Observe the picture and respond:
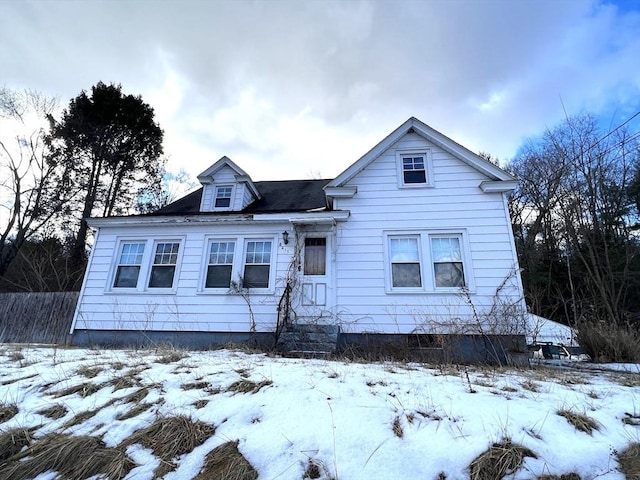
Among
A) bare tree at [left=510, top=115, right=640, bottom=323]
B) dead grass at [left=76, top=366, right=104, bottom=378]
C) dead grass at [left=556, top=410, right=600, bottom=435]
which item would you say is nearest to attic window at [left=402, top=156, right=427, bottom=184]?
dead grass at [left=556, top=410, right=600, bottom=435]

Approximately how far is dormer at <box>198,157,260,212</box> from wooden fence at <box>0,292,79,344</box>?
5.42 m

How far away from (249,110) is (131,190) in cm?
1409

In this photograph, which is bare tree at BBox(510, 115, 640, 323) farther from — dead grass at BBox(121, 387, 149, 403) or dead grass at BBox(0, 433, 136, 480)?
dead grass at BBox(0, 433, 136, 480)

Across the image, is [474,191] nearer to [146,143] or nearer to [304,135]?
[304,135]

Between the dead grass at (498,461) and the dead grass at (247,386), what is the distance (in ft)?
7.47

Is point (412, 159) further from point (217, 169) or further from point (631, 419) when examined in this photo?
point (631, 419)

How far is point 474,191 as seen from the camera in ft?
28.6

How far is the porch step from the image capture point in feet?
21.4

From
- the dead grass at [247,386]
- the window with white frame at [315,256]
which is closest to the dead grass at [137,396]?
the dead grass at [247,386]

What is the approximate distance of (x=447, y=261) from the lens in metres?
8.20

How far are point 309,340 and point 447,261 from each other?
4248mm

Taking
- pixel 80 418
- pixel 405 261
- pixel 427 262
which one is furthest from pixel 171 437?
pixel 427 262

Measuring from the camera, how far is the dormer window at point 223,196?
1070cm

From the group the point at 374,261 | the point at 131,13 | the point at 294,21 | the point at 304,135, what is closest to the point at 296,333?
the point at 374,261
